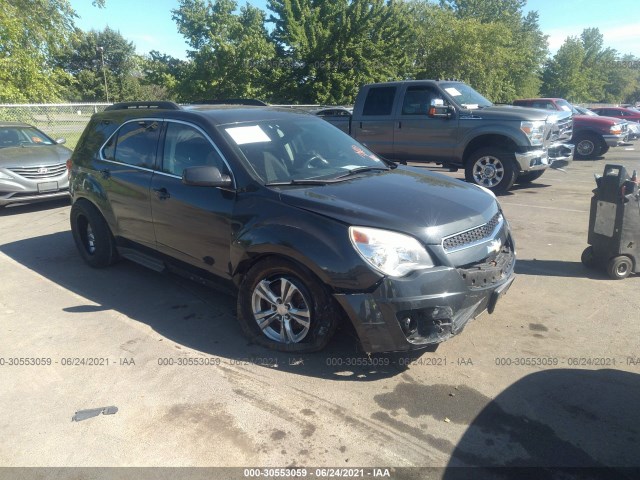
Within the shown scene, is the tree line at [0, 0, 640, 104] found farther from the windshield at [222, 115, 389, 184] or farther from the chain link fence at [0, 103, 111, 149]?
the windshield at [222, 115, 389, 184]

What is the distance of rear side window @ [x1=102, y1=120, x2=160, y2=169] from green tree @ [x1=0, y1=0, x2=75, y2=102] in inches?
587

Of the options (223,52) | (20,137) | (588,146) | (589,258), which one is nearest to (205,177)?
Result: (589,258)

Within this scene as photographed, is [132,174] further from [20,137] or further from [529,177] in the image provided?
[529,177]

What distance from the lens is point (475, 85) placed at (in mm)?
35094

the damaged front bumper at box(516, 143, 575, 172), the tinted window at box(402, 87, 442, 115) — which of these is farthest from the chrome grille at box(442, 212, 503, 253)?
the tinted window at box(402, 87, 442, 115)

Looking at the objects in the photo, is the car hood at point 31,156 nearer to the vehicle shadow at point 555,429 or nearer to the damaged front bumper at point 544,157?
the damaged front bumper at point 544,157

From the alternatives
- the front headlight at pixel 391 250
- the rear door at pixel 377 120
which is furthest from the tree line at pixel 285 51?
the front headlight at pixel 391 250

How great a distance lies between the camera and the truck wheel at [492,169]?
30.3ft

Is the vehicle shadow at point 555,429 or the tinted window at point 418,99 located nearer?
the vehicle shadow at point 555,429

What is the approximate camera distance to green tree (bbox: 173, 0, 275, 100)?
29.1 meters

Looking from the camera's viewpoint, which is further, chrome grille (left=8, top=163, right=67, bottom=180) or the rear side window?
chrome grille (left=8, top=163, right=67, bottom=180)

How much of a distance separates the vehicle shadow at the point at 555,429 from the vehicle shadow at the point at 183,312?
769mm

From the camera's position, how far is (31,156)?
920 centimetres

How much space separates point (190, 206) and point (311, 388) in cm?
186
